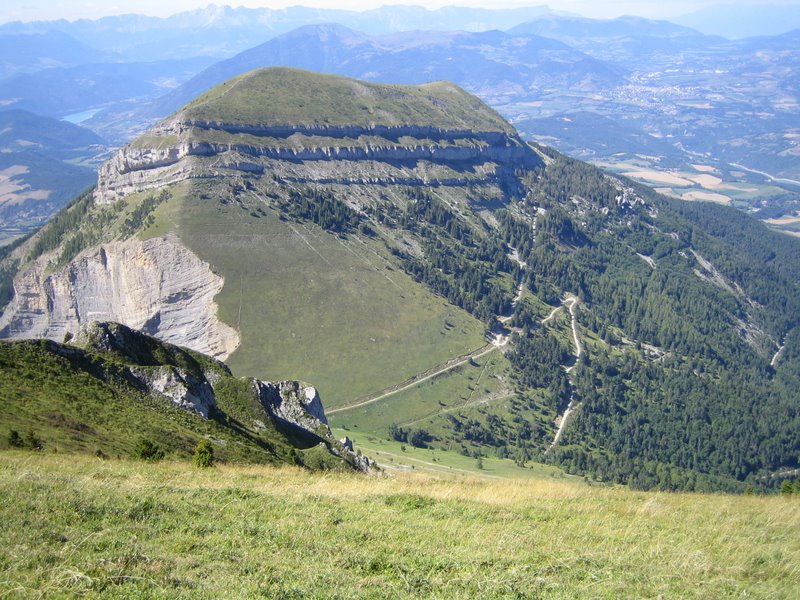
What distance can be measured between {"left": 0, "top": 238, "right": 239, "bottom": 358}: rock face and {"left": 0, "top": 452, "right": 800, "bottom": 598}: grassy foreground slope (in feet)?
361

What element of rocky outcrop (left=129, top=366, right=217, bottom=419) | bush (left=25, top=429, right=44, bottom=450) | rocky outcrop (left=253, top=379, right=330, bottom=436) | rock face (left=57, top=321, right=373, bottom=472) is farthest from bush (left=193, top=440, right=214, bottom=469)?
rocky outcrop (left=253, top=379, right=330, bottom=436)

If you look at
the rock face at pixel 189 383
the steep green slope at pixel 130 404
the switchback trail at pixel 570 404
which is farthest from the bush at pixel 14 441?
the switchback trail at pixel 570 404

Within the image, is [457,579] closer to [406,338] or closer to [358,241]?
[406,338]

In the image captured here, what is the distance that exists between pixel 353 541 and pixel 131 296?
138497 mm

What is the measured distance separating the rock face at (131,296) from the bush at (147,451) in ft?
325

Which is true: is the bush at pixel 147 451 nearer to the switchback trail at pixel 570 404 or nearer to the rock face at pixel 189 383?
the rock face at pixel 189 383

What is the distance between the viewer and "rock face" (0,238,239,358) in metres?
138

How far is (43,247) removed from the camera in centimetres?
17475

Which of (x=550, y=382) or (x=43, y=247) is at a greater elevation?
(x=43, y=247)

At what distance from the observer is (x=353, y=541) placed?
19344 mm

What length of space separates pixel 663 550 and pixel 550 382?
139 m

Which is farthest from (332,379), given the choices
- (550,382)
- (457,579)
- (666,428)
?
(457,579)

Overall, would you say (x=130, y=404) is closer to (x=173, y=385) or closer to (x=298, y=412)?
(x=173, y=385)

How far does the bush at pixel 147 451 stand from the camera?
30.9 meters
